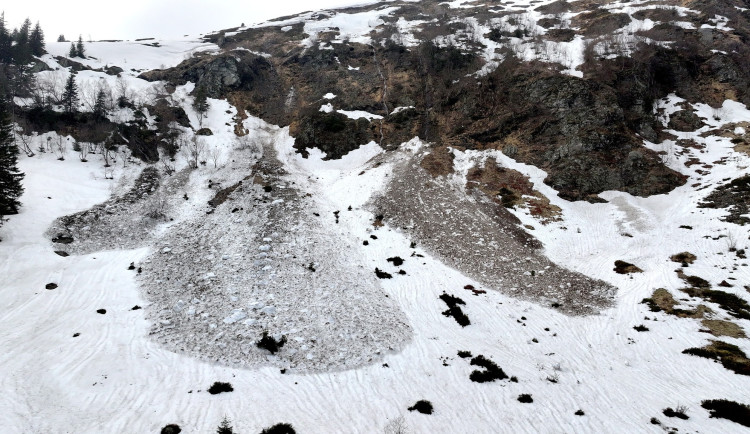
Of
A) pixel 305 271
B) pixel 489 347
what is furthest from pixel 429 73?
pixel 489 347

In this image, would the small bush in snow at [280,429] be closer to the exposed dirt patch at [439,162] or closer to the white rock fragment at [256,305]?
the white rock fragment at [256,305]

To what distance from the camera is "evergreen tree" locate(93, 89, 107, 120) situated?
57.4m

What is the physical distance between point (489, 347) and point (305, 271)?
592 inches

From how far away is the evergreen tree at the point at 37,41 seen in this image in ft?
266

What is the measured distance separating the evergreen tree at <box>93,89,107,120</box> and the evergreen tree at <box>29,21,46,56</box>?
41.3 metres

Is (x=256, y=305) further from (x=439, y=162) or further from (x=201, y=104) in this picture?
(x=201, y=104)

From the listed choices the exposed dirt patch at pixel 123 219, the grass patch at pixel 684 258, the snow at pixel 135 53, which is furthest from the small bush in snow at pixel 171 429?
the snow at pixel 135 53

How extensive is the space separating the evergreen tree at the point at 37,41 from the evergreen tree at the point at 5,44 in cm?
372

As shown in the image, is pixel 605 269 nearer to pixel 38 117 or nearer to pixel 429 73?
pixel 429 73

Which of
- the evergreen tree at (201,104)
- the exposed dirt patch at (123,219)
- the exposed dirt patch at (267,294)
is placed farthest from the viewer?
the evergreen tree at (201,104)

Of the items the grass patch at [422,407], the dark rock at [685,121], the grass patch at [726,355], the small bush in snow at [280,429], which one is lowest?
the grass patch at [726,355]

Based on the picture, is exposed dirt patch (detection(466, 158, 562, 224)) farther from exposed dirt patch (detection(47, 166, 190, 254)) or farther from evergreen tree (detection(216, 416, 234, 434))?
exposed dirt patch (detection(47, 166, 190, 254))

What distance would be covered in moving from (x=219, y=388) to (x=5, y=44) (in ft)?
366

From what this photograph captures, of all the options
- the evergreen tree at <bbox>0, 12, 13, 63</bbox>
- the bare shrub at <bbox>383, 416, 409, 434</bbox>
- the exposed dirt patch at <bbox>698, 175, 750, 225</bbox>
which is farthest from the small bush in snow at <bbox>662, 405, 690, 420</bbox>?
the evergreen tree at <bbox>0, 12, 13, 63</bbox>
